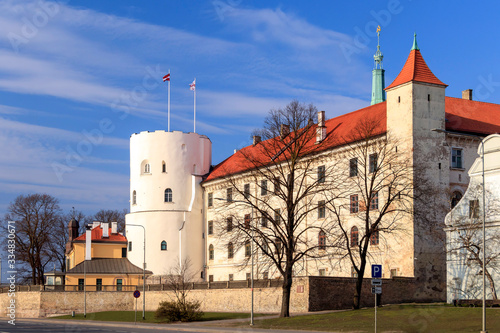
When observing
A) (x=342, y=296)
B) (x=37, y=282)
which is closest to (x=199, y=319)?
(x=342, y=296)

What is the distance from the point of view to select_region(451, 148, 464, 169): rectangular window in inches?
2255

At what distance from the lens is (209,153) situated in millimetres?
93000

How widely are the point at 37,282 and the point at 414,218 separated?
212 feet

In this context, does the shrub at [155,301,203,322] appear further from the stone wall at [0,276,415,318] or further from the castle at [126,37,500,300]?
the castle at [126,37,500,300]

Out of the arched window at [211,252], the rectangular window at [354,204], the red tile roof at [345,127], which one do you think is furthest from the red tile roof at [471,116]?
the arched window at [211,252]

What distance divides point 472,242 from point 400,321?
10528 millimetres

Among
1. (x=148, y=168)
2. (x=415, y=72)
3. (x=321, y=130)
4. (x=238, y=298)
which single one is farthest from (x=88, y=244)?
(x=415, y=72)

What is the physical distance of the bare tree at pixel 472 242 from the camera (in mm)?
Result: 46281

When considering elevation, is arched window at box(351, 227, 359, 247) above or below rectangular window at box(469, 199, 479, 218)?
below

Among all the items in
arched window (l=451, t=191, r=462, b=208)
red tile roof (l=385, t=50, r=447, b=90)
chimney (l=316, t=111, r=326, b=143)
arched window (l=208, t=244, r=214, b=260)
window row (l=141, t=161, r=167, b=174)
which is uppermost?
red tile roof (l=385, t=50, r=447, b=90)

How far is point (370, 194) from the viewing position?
2060 inches

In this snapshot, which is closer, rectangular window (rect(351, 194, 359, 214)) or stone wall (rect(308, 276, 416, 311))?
stone wall (rect(308, 276, 416, 311))

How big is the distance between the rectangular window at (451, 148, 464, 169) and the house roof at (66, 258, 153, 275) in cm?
4332

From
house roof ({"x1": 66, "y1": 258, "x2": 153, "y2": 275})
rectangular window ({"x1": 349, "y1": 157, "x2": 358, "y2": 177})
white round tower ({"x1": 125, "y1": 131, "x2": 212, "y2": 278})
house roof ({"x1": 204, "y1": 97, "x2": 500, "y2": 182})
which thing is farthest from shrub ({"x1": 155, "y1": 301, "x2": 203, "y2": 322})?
house roof ({"x1": 66, "y1": 258, "x2": 153, "y2": 275})
